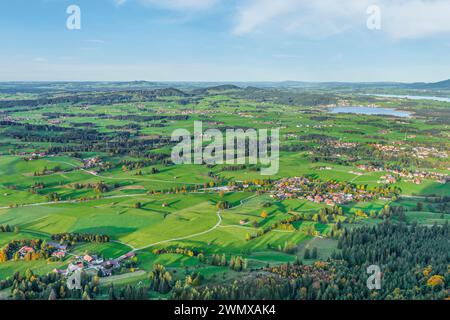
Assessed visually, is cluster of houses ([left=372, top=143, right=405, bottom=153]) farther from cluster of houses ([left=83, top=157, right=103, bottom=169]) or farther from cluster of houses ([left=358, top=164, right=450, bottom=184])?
cluster of houses ([left=83, top=157, right=103, bottom=169])

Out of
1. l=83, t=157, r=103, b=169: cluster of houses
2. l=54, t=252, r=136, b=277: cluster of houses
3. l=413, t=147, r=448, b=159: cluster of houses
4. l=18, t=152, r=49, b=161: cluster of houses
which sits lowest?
l=54, t=252, r=136, b=277: cluster of houses

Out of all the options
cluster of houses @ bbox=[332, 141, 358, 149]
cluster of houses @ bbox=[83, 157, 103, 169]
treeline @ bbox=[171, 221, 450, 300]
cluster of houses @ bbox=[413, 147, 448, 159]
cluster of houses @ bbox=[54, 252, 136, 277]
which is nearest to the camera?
treeline @ bbox=[171, 221, 450, 300]

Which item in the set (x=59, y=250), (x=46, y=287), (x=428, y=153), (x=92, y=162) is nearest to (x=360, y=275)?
(x=46, y=287)

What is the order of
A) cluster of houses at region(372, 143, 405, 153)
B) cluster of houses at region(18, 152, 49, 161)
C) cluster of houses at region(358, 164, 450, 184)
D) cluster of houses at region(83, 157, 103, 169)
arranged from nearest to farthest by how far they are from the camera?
cluster of houses at region(358, 164, 450, 184)
cluster of houses at region(83, 157, 103, 169)
cluster of houses at region(18, 152, 49, 161)
cluster of houses at region(372, 143, 405, 153)

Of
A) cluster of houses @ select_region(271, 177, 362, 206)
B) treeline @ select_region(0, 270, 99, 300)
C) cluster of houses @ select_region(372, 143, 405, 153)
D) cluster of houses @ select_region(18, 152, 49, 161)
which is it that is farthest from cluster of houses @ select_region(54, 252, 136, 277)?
cluster of houses @ select_region(372, 143, 405, 153)

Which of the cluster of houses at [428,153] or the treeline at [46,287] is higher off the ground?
the cluster of houses at [428,153]

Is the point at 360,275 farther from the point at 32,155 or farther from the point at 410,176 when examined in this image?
the point at 32,155

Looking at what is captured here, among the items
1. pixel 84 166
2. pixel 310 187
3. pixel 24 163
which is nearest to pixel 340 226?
pixel 310 187

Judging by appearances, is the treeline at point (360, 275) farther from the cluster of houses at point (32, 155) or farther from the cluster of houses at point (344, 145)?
the cluster of houses at point (32, 155)

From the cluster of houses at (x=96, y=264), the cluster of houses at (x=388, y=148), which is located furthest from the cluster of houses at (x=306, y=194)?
the cluster of houses at (x=388, y=148)
